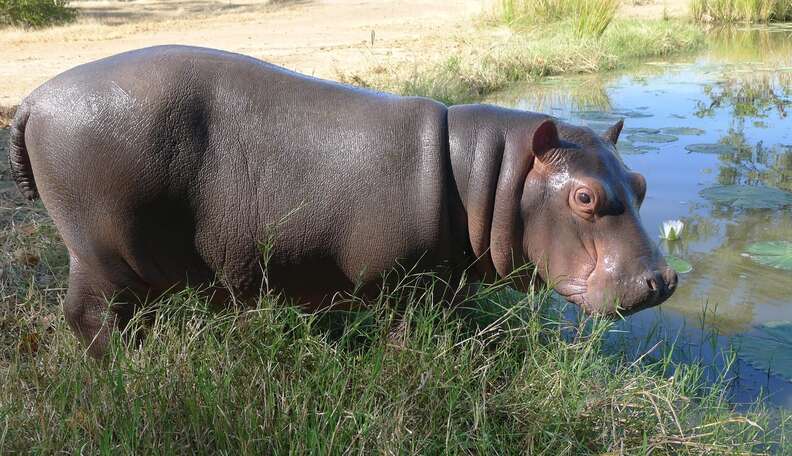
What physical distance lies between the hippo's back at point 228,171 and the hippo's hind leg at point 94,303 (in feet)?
0.25

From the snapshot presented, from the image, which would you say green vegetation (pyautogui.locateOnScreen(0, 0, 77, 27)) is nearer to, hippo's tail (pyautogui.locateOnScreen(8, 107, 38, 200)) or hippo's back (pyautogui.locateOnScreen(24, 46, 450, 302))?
hippo's tail (pyautogui.locateOnScreen(8, 107, 38, 200))

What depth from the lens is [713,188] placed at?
567 cm

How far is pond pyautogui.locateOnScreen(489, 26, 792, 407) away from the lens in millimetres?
3557

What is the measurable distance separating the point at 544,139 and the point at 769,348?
5.33ft

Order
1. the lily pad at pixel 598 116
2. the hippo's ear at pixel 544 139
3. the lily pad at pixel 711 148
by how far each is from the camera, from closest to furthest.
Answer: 1. the hippo's ear at pixel 544 139
2. the lily pad at pixel 711 148
3. the lily pad at pixel 598 116

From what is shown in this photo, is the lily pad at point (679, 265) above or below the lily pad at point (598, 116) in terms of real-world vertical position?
below

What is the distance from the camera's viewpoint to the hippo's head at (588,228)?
2635 mm

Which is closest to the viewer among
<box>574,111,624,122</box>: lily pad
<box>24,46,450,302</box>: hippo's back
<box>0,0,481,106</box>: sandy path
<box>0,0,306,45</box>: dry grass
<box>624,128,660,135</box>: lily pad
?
<box>24,46,450,302</box>: hippo's back

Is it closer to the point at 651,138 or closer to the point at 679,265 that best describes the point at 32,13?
the point at 651,138

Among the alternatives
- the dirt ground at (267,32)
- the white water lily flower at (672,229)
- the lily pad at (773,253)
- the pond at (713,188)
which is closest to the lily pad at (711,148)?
the pond at (713,188)

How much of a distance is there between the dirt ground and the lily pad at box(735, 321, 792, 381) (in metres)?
6.10

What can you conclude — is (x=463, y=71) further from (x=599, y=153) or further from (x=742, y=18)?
(x=742, y=18)

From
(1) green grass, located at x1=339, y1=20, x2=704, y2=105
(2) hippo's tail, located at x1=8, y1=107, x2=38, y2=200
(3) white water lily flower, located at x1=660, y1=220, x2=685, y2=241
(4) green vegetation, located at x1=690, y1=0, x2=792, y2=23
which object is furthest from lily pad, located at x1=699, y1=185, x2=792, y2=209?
(4) green vegetation, located at x1=690, y1=0, x2=792, y2=23

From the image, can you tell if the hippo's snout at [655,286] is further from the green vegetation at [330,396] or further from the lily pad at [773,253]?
the lily pad at [773,253]
